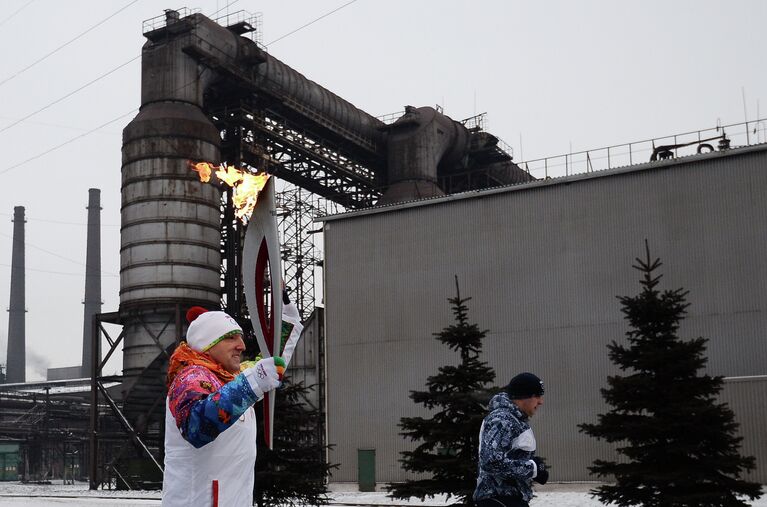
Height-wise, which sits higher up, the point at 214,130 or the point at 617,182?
the point at 214,130

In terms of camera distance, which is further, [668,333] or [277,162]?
[277,162]

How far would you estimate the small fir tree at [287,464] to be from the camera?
698 inches

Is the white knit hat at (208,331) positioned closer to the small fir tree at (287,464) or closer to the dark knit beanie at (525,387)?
the dark knit beanie at (525,387)

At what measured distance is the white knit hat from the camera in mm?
5078

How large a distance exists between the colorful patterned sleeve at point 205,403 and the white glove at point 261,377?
1.0 inches

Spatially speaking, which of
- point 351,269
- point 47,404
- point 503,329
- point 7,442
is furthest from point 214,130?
point 7,442

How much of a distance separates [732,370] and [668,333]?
15767 mm

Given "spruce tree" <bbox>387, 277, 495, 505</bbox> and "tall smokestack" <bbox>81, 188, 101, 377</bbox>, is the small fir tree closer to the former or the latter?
"spruce tree" <bbox>387, 277, 495, 505</bbox>

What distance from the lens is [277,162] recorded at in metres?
52.1

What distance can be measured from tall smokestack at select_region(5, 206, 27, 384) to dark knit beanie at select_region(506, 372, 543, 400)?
351ft

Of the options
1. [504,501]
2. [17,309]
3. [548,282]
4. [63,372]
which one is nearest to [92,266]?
[17,309]

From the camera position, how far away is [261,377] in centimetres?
440

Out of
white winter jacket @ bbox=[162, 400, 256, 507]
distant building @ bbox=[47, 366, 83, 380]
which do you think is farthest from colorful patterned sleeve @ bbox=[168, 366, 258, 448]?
distant building @ bbox=[47, 366, 83, 380]

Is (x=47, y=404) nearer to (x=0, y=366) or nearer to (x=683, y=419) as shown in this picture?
(x=683, y=419)
